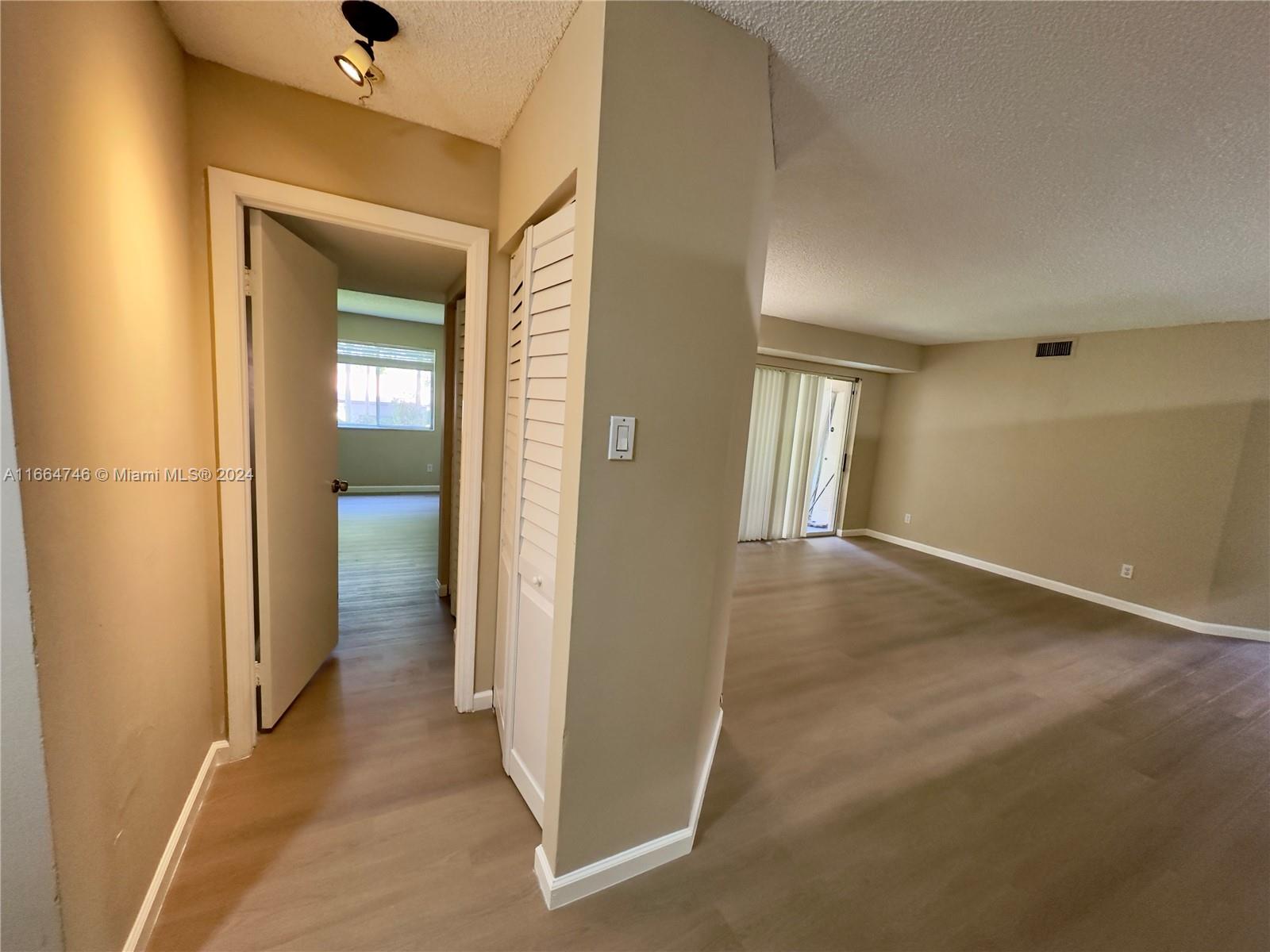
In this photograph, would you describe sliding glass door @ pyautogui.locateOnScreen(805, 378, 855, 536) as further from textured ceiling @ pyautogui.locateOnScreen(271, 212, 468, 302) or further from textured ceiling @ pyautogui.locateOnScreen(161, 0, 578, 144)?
textured ceiling @ pyautogui.locateOnScreen(161, 0, 578, 144)

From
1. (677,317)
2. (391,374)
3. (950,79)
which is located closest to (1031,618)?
(950,79)

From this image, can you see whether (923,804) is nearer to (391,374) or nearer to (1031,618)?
(1031,618)

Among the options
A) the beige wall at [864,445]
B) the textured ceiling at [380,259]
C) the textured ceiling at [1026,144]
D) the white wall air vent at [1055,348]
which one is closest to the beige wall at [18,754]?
the textured ceiling at [380,259]

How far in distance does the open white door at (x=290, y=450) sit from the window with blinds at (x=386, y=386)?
16.3ft

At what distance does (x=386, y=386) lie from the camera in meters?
6.93

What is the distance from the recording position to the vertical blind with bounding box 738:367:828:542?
17.9 ft

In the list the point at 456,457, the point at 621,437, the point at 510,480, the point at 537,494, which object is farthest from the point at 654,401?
the point at 456,457

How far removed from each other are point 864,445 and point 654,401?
575 cm

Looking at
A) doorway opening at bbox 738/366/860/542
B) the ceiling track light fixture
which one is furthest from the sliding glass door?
the ceiling track light fixture

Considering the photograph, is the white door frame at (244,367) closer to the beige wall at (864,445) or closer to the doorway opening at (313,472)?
the doorway opening at (313,472)

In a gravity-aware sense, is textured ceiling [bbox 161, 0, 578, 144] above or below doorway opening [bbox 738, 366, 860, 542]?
above

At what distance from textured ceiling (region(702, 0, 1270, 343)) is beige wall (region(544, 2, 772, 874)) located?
0.23 metres

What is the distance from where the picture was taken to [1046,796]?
1912 mm

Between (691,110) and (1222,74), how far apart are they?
1.42 metres
